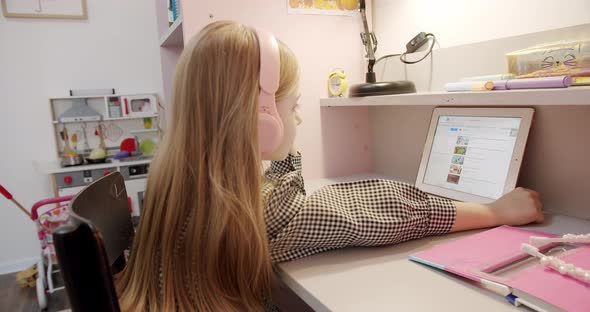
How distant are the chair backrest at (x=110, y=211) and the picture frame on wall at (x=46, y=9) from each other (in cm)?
209

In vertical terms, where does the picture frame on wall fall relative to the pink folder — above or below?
above

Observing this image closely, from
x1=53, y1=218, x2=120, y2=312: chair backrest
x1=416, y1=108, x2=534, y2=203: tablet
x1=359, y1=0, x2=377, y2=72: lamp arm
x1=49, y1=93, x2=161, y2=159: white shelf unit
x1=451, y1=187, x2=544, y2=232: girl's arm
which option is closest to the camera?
x1=53, y1=218, x2=120, y2=312: chair backrest

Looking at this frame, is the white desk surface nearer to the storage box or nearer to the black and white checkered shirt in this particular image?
the black and white checkered shirt

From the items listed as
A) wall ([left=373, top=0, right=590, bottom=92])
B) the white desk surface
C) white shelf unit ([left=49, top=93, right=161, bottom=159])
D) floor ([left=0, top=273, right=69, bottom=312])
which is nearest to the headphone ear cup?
the white desk surface

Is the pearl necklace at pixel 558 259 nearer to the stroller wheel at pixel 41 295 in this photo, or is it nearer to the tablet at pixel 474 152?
the tablet at pixel 474 152

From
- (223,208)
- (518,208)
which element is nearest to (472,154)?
(518,208)

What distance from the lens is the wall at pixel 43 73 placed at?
2326 millimetres

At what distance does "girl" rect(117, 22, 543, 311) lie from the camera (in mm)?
625

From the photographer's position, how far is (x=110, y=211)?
646mm

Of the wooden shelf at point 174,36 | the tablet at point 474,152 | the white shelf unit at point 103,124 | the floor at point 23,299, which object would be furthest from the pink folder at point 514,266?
the white shelf unit at point 103,124

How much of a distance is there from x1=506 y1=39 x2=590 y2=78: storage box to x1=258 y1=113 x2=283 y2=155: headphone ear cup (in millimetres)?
506

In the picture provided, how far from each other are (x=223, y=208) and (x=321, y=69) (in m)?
0.78

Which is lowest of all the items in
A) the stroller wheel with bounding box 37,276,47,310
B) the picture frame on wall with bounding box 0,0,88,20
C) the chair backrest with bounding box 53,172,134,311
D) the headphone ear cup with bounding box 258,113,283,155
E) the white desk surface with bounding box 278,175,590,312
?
the stroller wheel with bounding box 37,276,47,310

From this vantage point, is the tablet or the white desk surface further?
the tablet
